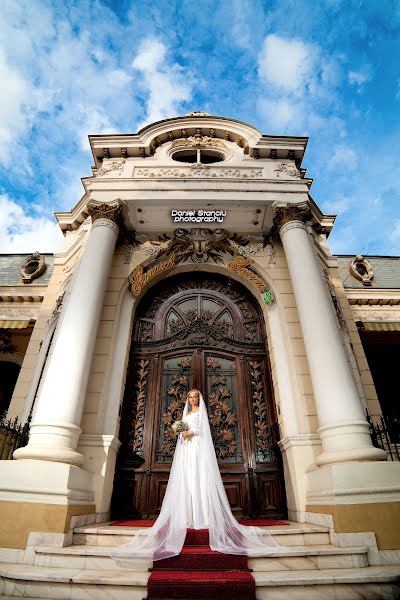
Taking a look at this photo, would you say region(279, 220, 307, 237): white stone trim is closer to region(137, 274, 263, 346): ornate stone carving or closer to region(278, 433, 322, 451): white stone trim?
region(137, 274, 263, 346): ornate stone carving

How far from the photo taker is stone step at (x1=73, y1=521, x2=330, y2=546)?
3.67m

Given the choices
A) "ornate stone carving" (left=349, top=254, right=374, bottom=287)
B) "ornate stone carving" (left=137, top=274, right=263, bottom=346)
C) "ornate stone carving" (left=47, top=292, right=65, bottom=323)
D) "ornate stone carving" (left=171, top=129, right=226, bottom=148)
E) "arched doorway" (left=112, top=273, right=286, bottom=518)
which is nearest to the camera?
"arched doorway" (left=112, top=273, right=286, bottom=518)

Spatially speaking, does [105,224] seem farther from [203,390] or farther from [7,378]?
[7,378]

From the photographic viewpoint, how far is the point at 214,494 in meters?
4.02

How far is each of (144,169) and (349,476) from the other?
760 centimetres

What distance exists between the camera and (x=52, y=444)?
4238mm

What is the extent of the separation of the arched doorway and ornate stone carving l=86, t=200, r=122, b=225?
77.1 inches

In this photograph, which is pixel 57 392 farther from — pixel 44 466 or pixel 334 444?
pixel 334 444

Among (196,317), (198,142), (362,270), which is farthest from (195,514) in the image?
(362,270)

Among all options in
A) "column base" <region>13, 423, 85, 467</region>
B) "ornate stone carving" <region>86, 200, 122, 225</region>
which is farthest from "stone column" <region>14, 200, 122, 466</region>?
"ornate stone carving" <region>86, 200, 122, 225</region>

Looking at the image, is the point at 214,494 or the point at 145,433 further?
the point at 145,433

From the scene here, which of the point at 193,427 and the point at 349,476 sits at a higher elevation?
the point at 193,427

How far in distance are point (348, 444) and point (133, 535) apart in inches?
119

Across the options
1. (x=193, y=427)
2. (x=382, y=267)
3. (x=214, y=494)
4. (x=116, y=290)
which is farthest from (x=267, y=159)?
(x=214, y=494)
